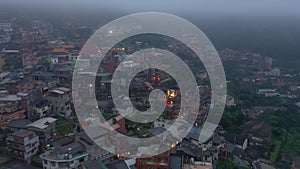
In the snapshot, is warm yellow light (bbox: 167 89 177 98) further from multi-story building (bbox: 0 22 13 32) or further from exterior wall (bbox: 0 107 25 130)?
multi-story building (bbox: 0 22 13 32)

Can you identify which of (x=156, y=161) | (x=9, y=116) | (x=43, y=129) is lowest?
(x=156, y=161)

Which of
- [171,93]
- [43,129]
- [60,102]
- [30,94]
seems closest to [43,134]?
[43,129]

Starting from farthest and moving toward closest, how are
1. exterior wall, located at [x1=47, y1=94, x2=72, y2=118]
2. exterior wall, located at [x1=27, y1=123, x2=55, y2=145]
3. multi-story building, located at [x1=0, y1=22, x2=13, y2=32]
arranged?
multi-story building, located at [x1=0, y1=22, x2=13, y2=32] → exterior wall, located at [x1=47, y1=94, x2=72, y2=118] → exterior wall, located at [x1=27, y1=123, x2=55, y2=145]

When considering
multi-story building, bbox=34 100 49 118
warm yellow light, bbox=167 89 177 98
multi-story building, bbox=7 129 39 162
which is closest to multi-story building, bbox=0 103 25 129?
multi-story building, bbox=34 100 49 118

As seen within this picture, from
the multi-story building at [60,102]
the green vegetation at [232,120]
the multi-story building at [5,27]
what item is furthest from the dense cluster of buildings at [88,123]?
the multi-story building at [5,27]

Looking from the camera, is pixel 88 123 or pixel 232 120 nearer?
pixel 88 123

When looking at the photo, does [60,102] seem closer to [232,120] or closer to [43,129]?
[43,129]
